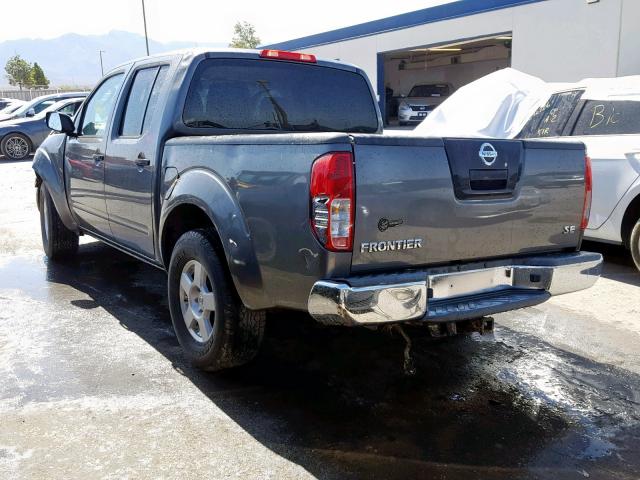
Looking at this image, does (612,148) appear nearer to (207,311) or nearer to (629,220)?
(629,220)

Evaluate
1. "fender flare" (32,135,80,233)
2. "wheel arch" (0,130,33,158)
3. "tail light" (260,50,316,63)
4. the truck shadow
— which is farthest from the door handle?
"wheel arch" (0,130,33,158)

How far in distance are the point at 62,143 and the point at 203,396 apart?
3.39m

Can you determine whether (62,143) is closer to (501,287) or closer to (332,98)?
(332,98)

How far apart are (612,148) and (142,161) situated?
4.40m

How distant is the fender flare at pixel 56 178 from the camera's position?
5.88 m

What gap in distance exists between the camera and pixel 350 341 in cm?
442

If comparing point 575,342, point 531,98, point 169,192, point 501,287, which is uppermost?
point 531,98

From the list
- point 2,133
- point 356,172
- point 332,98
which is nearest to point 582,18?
point 332,98

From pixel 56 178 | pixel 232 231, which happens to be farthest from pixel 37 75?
pixel 232 231

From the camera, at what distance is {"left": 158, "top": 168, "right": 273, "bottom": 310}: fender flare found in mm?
3230

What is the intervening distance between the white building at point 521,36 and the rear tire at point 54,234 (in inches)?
501

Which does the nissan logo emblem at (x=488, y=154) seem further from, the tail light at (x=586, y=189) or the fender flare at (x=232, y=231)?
the fender flare at (x=232, y=231)

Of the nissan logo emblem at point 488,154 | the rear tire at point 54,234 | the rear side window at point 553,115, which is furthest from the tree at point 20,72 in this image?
the nissan logo emblem at point 488,154

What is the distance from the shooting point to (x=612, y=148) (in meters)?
5.95
